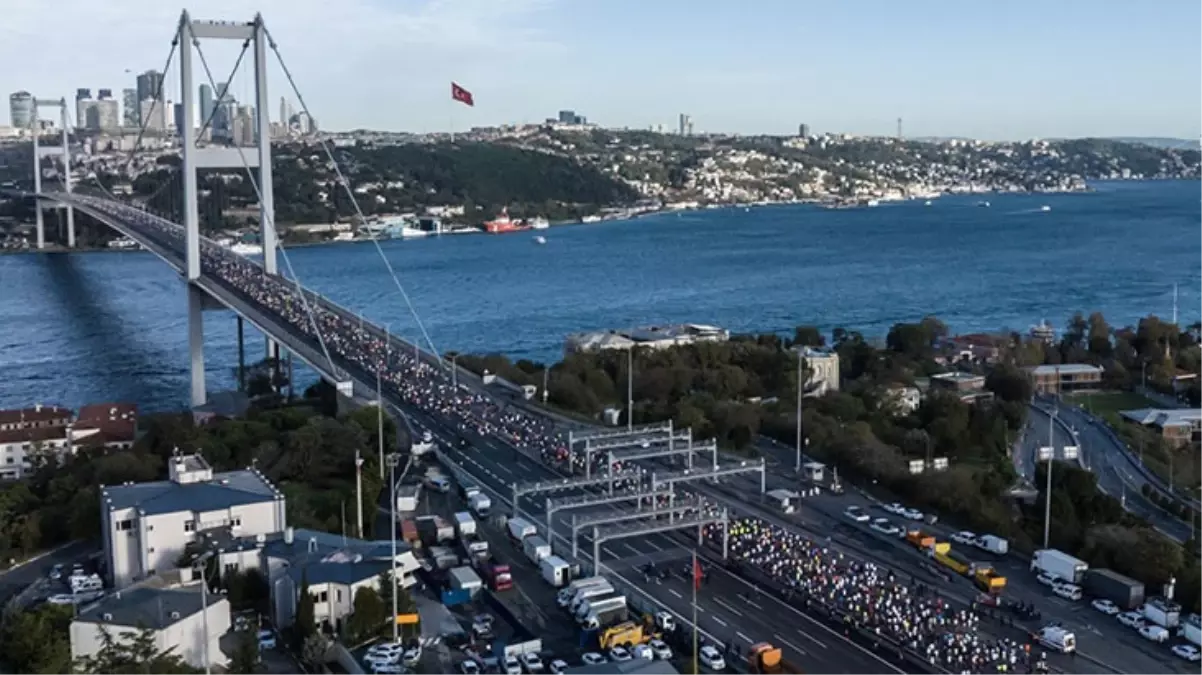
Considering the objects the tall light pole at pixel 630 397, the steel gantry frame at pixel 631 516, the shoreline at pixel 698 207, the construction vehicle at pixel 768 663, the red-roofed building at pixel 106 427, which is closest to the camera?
the construction vehicle at pixel 768 663

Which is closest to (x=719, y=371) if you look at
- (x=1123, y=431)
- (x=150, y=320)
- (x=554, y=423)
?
(x=554, y=423)

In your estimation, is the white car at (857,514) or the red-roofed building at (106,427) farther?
the red-roofed building at (106,427)

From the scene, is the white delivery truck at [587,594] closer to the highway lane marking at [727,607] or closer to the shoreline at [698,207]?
the highway lane marking at [727,607]

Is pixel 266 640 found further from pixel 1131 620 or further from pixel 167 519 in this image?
pixel 1131 620

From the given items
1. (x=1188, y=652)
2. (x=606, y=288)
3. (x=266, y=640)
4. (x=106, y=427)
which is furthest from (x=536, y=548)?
(x=606, y=288)

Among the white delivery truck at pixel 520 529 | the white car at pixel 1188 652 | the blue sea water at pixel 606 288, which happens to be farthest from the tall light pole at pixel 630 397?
the white car at pixel 1188 652

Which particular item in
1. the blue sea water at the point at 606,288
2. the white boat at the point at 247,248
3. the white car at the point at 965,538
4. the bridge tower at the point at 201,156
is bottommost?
the blue sea water at the point at 606,288

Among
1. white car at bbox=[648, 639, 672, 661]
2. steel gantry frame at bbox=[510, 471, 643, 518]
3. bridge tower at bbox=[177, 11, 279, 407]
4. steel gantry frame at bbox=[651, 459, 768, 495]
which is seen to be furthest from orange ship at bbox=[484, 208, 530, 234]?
white car at bbox=[648, 639, 672, 661]
